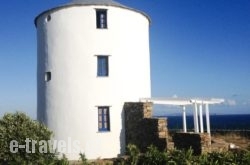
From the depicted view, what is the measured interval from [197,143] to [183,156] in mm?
5113

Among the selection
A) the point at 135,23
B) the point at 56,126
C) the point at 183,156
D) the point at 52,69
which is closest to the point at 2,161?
the point at 56,126

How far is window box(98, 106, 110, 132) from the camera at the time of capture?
76.6 ft

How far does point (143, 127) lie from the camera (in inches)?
883

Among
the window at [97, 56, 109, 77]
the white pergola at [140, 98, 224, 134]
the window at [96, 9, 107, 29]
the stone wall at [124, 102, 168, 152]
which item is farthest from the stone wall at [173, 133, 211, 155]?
the window at [96, 9, 107, 29]

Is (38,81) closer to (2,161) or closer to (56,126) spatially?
(56,126)

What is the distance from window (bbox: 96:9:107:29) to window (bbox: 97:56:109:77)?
2.07 m

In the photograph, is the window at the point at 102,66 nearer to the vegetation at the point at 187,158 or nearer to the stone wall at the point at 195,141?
the stone wall at the point at 195,141

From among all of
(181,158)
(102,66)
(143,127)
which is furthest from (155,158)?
(102,66)

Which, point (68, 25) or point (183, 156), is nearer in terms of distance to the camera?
point (183, 156)

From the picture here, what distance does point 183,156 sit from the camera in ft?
47.1

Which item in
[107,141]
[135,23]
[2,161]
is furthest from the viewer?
[135,23]

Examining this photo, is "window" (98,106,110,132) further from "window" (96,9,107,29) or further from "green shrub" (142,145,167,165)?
"green shrub" (142,145,167,165)

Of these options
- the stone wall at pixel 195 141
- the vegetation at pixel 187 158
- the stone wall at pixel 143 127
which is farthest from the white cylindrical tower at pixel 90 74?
the vegetation at pixel 187 158

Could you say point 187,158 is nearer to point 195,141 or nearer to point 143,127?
point 195,141
